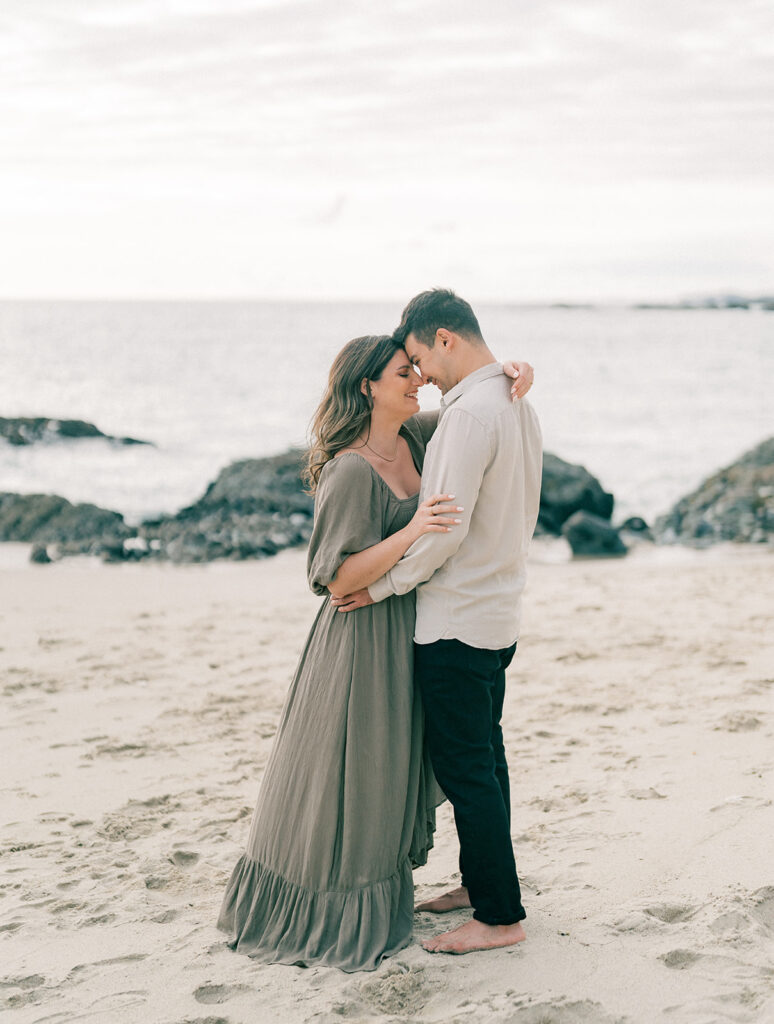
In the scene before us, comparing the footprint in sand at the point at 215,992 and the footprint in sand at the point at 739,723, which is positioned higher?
the footprint in sand at the point at 739,723

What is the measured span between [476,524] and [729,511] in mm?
12651

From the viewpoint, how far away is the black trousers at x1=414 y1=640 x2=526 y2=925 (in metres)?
3.29

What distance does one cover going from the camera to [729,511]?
15.0 metres

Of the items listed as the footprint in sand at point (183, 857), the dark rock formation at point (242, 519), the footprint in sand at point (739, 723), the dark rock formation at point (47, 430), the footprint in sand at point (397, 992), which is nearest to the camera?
the footprint in sand at point (397, 992)

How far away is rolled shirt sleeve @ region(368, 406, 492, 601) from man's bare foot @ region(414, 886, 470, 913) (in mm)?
1307

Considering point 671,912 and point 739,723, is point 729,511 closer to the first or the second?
point 739,723

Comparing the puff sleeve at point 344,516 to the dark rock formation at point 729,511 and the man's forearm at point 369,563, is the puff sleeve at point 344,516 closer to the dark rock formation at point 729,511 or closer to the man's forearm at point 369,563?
the man's forearm at point 369,563

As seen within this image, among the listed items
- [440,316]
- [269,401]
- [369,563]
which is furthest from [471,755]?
[269,401]

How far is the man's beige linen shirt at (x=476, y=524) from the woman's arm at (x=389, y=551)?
0.03 metres

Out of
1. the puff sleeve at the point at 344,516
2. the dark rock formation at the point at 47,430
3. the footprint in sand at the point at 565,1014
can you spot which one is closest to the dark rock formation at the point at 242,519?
the dark rock formation at the point at 47,430

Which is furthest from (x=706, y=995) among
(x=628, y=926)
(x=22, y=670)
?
(x=22, y=670)

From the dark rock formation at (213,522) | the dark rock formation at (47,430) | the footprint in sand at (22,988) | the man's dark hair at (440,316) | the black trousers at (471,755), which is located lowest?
the footprint in sand at (22,988)

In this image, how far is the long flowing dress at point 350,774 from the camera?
3326 millimetres

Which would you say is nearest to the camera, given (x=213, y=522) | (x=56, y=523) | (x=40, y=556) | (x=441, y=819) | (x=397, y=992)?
(x=397, y=992)
